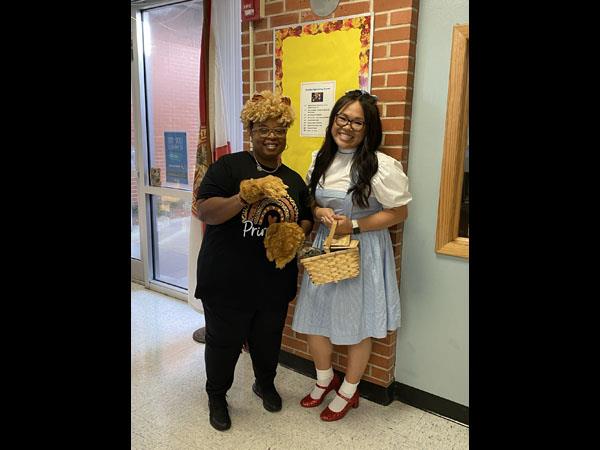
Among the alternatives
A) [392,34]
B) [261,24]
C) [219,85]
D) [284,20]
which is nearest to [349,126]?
[392,34]

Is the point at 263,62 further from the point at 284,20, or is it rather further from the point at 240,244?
the point at 240,244

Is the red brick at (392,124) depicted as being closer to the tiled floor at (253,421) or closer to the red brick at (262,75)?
the red brick at (262,75)

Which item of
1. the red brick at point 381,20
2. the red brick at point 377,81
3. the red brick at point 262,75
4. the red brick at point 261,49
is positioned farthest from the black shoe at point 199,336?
the red brick at point 381,20

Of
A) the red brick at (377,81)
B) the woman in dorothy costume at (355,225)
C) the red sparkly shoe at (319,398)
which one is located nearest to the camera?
the woman in dorothy costume at (355,225)

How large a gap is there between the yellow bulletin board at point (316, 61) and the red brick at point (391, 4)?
0.05 m

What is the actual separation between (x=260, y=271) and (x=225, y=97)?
1334 millimetres

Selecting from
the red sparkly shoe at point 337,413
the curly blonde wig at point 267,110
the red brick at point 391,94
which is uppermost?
the red brick at point 391,94

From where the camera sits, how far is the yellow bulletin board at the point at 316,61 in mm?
2076

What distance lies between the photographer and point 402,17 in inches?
76.6

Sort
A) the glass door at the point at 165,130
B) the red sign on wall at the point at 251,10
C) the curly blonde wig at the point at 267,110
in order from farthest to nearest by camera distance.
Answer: the glass door at the point at 165,130, the red sign on wall at the point at 251,10, the curly blonde wig at the point at 267,110

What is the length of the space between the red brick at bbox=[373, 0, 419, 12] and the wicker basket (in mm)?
993

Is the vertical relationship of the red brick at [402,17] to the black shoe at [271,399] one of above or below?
above

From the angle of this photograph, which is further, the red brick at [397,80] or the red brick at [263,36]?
the red brick at [263,36]

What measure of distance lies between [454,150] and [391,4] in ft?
2.32
